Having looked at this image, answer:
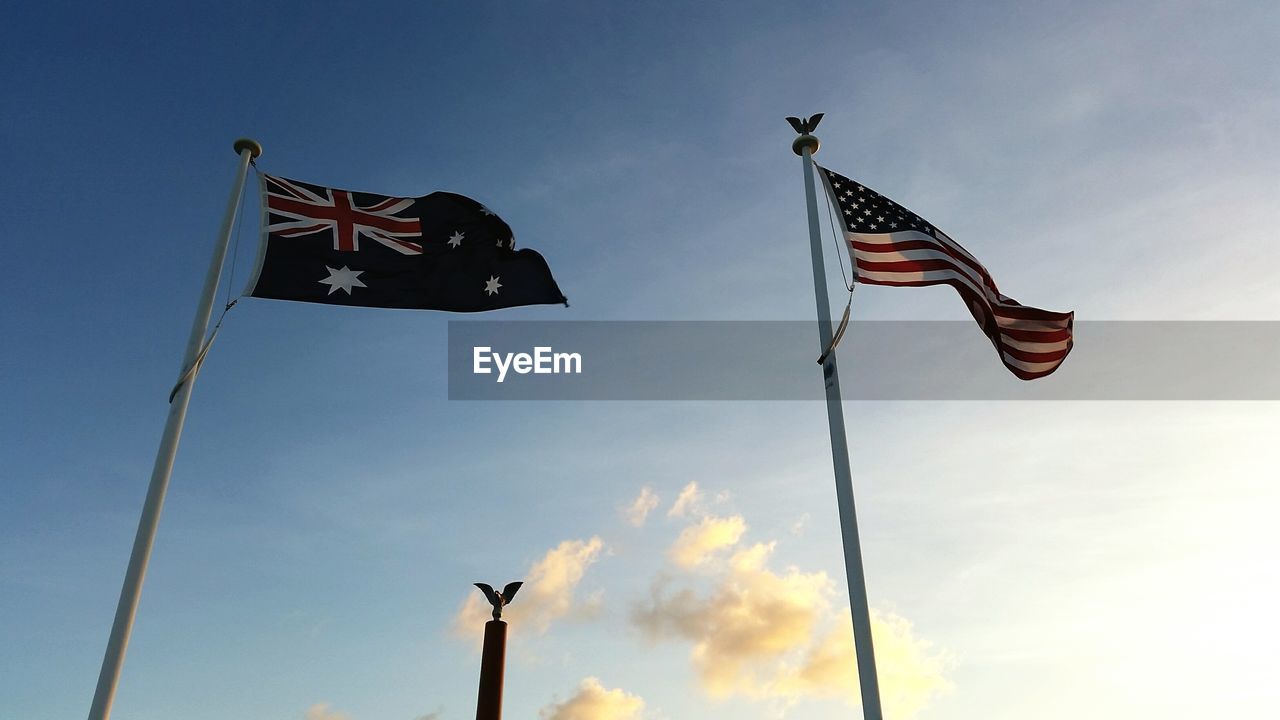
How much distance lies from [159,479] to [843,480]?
1053 centimetres

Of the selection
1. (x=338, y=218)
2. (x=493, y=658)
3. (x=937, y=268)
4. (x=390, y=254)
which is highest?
(x=338, y=218)

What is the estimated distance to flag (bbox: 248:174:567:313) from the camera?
52.4ft

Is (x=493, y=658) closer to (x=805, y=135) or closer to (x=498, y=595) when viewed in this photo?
(x=498, y=595)

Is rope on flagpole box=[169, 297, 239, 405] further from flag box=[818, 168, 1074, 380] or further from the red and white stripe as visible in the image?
flag box=[818, 168, 1074, 380]

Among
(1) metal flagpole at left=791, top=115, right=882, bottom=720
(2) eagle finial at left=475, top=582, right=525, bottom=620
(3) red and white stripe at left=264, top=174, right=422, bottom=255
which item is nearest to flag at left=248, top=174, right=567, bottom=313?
(3) red and white stripe at left=264, top=174, right=422, bottom=255

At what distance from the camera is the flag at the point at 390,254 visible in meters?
16.0

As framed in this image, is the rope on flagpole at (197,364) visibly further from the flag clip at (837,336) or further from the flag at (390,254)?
the flag clip at (837,336)

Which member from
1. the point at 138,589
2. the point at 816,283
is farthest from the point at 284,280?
the point at 816,283

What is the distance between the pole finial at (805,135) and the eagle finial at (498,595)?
42.9ft

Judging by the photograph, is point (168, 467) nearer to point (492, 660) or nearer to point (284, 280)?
point (284, 280)

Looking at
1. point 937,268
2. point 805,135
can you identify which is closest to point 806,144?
point 805,135

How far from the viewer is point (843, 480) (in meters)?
15.0

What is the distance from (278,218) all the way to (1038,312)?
13.8 meters

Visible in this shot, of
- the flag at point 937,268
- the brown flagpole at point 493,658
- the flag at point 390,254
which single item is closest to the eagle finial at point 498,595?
the brown flagpole at point 493,658
